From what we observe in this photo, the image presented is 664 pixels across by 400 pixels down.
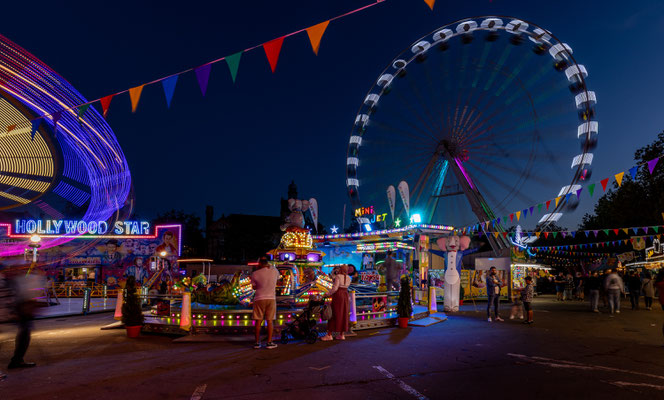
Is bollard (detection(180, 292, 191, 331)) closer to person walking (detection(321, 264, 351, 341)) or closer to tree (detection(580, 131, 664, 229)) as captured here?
person walking (detection(321, 264, 351, 341))

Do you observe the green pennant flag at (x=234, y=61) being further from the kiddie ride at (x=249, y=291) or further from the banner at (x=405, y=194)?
the banner at (x=405, y=194)

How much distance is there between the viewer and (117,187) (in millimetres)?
19203

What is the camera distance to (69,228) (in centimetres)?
2992

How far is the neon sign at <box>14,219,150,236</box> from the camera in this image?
1165 inches

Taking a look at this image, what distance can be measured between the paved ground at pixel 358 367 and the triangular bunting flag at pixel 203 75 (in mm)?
5141

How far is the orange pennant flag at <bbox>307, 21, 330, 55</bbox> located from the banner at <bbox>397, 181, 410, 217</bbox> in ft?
65.0

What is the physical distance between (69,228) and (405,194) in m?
22.5

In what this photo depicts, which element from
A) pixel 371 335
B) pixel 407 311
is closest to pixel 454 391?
pixel 371 335

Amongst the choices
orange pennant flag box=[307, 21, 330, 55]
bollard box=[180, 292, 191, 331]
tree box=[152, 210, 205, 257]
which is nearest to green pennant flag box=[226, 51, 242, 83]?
orange pennant flag box=[307, 21, 330, 55]

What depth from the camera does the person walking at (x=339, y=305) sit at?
360 inches

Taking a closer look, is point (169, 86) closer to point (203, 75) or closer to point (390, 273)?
point (203, 75)

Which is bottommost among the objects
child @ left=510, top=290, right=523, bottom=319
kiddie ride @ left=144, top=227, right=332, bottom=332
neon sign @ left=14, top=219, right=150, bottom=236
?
child @ left=510, top=290, right=523, bottom=319

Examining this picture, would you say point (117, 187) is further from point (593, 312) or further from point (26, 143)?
point (593, 312)

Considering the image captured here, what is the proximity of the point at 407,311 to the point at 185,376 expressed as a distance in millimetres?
6541
